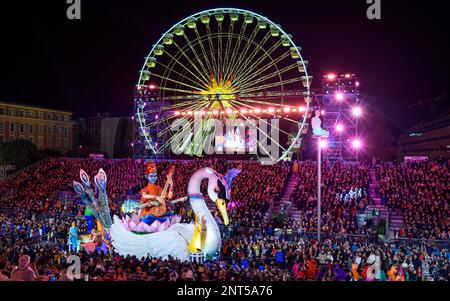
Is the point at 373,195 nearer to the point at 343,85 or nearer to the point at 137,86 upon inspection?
the point at 343,85

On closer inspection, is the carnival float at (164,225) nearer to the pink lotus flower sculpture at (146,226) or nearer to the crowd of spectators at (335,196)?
the pink lotus flower sculpture at (146,226)

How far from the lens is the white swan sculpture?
584 inches

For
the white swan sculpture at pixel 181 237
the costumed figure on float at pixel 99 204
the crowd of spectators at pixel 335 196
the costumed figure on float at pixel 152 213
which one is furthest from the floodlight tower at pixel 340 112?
the costumed figure on float at pixel 99 204

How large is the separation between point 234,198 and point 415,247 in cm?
1018

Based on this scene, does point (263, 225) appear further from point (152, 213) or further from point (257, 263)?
point (152, 213)

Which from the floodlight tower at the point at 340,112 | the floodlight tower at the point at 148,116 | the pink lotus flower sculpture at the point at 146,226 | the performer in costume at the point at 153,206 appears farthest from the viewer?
the floodlight tower at the point at 148,116

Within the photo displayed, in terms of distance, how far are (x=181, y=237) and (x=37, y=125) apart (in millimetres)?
53612

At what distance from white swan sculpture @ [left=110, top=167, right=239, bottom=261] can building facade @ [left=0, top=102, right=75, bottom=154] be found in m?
47.0

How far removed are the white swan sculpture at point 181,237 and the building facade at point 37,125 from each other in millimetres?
47006

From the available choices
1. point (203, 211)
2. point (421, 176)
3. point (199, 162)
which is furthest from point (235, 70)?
point (203, 211)

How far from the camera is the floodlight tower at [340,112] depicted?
1011 inches

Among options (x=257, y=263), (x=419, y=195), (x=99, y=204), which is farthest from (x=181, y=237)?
(x=419, y=195)
